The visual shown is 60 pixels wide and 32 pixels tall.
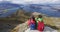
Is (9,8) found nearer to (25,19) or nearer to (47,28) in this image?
(25,19)

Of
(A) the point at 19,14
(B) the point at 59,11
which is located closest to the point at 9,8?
(A) the point at 19,14

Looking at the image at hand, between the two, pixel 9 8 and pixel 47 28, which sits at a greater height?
pixel 9 8

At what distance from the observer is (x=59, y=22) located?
4.72ft

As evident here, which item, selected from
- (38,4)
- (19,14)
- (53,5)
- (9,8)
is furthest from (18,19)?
(53,5)

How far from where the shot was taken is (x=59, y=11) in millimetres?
1473

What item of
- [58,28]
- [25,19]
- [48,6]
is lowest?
[58,28]

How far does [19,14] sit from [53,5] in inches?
15.5

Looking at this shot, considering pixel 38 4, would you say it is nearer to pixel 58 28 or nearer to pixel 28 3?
pixel 28 3

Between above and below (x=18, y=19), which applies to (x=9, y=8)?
above

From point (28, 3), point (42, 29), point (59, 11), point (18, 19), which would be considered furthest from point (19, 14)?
point (59, 11)

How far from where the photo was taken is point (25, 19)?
146cm

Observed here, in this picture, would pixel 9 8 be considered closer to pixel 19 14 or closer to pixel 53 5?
pixel 19 14

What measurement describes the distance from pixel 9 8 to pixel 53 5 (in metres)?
0.49

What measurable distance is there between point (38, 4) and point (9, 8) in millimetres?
330
